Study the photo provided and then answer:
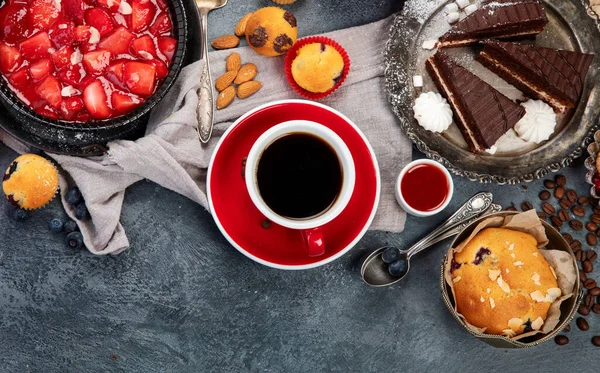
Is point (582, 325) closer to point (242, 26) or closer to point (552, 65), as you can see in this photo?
point (552, 65)

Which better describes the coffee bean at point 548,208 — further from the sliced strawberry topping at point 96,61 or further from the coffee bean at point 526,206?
the sliced strawberry topping at point 96,61

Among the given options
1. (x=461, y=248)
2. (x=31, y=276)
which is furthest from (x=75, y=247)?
(x=461, y=248)

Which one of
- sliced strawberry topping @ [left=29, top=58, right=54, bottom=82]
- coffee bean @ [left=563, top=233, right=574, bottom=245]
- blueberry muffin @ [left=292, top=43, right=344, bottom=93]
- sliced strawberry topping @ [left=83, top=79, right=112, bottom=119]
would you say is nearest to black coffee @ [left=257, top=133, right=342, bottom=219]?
blueberry muffin @ [left=292, top=43, right=344, bottom=93]

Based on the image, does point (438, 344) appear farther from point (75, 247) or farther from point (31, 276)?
point (31, 276)

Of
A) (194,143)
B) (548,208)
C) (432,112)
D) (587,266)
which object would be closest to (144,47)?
(194,143)

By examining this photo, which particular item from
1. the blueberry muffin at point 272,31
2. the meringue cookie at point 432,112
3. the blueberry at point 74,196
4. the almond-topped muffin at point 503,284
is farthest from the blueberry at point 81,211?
the almond-topped muffin at point 503,284

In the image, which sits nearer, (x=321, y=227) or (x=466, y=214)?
(x=321, y=227)
